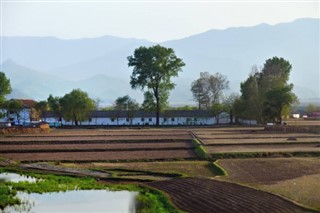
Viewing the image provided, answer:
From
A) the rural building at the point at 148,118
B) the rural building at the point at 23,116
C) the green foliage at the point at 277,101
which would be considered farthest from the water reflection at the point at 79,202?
the rural building at the point at 23,116

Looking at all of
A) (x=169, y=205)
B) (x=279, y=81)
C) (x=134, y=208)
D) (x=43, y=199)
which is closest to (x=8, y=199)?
(x=43, y=199)

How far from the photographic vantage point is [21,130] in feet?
238

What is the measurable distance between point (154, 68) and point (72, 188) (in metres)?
61.4

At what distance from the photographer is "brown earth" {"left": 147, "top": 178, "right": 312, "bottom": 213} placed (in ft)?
77.2

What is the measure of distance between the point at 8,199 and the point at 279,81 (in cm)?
7563

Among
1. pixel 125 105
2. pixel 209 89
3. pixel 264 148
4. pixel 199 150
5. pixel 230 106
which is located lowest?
pixel 199 150

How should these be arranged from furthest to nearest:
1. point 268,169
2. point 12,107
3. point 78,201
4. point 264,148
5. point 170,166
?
point 12,107
point 264,148
point 170,166
point 268,169
point 78,201

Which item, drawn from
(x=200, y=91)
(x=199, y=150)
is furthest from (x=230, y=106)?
(x=199, y=150)

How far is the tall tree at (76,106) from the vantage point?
94188 mm

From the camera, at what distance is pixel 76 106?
9444 cm

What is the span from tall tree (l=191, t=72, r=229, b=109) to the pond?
8697 centimetres

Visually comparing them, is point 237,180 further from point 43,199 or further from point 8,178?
point 8,178

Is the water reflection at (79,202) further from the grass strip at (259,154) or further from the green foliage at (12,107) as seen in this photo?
the green foliage at (12,107)

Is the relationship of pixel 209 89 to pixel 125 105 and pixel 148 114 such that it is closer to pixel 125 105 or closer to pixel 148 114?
pixel 148 114
